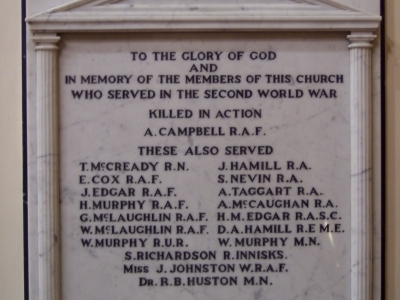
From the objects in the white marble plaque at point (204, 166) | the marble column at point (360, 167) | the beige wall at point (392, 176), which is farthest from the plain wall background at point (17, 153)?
the white marble plaque at point (204, 166)

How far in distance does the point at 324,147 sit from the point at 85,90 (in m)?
1.37

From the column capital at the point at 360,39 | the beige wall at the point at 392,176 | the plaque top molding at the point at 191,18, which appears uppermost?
the plaque top molding at the point at 191,18

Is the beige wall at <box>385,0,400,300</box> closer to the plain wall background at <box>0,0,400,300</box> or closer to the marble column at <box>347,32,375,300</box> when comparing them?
the plain wall background at <box>0,0,400,300</box>

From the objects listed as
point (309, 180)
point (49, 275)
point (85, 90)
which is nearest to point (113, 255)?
point (49, 275)

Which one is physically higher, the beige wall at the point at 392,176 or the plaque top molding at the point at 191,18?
the plaque top molding at the point at 191,18

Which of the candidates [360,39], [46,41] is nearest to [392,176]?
[360,39]

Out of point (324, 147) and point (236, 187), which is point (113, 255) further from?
point (324, 147)

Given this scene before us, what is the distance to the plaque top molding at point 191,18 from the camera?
2.39 meters

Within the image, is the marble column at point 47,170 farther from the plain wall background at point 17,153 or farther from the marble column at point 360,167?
the marble column at point 360,167

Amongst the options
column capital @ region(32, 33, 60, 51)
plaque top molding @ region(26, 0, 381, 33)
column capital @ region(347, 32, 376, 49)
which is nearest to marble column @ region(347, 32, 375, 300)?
column capital @ region(347, 32, 376, 49)

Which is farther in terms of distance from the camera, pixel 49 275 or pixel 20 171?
pixel 20 171

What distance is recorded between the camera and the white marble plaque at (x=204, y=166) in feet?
8.00

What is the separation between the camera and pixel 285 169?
245cm

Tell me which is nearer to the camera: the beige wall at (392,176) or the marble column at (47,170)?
the marble column at (47,170)
